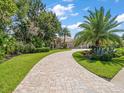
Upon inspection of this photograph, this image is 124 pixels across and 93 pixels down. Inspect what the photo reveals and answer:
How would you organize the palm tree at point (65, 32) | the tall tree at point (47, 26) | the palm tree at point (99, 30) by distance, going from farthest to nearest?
the palm tree at point (65, 32) < the tall tree at point (47, 26) < the palm tree at point (99, 30)

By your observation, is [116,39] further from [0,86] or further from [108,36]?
[0,86]

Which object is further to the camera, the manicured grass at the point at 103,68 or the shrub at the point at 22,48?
the shrub at the point at 22,48

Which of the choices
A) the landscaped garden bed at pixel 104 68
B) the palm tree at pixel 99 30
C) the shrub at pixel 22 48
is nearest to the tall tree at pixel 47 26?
the shrub at pixel 22 48

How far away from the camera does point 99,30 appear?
29.5 metres

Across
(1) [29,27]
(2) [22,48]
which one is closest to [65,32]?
(1) [29,27]

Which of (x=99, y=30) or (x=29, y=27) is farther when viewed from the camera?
(x=29, y=27)

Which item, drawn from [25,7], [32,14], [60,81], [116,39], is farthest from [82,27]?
[32,14]

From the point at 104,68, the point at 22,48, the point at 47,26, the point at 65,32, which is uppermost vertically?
the point at 47,26

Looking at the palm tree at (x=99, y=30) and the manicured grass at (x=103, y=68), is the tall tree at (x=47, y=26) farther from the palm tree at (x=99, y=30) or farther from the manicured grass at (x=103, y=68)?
the manicured grass at (x=103, y=68)

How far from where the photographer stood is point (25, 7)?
39.8 metres

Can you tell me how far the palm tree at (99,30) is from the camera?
1153 inches

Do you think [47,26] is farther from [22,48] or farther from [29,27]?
[22,48]

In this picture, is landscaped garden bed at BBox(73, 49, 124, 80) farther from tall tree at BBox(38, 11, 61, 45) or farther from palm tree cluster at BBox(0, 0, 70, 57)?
tall tree at BBox(38, 11, 61, 45)

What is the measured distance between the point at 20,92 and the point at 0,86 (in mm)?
1410
